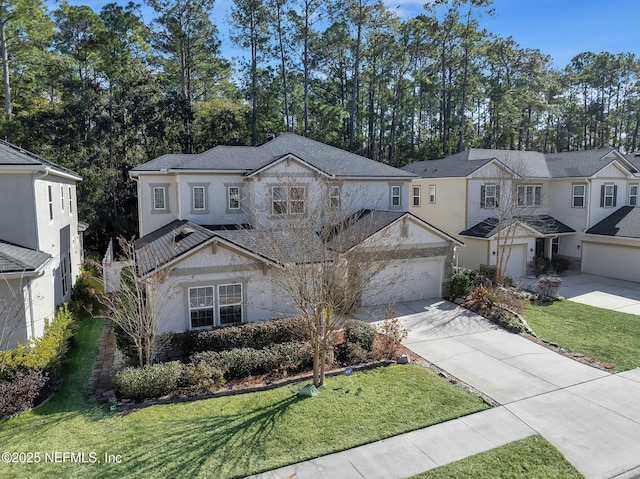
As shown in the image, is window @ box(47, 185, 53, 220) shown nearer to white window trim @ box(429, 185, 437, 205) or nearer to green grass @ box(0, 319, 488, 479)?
green grass @ box(0, 319, 488, 479)

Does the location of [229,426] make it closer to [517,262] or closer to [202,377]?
[202,377]

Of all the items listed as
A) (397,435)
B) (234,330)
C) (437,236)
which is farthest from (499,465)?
(437,236)

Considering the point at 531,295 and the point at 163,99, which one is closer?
the point at 531,295

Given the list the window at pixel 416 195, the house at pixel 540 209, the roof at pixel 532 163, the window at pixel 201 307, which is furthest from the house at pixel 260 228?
the window at pixel 416 195

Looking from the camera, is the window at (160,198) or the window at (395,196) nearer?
the window at (160,198)

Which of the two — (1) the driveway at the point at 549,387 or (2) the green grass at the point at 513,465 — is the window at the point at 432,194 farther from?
(2) the green grass at the point at 513,465

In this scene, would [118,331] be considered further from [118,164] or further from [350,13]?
[350,13]

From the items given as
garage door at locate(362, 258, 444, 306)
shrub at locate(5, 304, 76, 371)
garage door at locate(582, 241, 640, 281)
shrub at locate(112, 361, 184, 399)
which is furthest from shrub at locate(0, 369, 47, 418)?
garage door at locate(582, 241, 640, 281)
